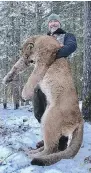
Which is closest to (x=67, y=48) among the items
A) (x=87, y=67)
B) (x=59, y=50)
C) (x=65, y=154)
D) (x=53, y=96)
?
(x=59, y=50)

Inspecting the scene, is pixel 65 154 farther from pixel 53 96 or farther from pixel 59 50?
pixel 59 50

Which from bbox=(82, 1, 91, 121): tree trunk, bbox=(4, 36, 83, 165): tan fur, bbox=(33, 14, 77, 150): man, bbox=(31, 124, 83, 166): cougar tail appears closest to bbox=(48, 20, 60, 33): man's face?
bbox=(33, 14, 77, 150): man

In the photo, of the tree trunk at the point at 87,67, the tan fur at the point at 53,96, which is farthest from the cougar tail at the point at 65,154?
the tree trunk at the point at 87,67

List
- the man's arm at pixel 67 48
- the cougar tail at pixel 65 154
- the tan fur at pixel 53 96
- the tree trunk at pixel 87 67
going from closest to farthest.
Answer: the cougar tail at pixel 65 154 < the tan fur at pixel 53 96 < the man's arm at pixel 67 48 < the tree trunk at pixel 87 67

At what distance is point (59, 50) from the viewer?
586cm

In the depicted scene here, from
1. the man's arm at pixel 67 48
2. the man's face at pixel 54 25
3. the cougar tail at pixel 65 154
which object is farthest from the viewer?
the man's face at pixel 54 25

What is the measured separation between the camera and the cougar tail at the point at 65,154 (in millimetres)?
4770

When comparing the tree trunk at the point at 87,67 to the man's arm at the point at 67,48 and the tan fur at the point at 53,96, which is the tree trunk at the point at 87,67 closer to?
the man's arm at the point at 67,48

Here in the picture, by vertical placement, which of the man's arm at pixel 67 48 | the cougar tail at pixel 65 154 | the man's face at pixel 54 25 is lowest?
the cougar tail at pixel 65 154

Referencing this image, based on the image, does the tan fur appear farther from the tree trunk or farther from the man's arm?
the tree trunk

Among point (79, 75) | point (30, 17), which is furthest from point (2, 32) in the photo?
point (79, 75)

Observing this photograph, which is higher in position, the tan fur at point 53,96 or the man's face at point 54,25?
the man's face at point 54,25

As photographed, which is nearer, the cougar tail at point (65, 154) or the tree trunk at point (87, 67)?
the cougar tail at point (65, 154)

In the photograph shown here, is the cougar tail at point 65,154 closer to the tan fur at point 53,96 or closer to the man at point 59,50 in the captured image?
the tan fur at point 53,96
